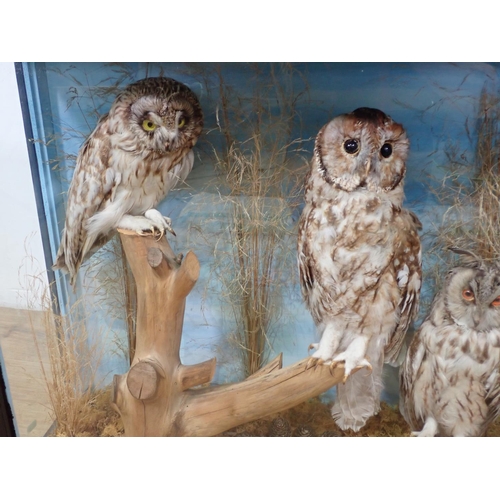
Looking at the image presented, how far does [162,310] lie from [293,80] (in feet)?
2.94

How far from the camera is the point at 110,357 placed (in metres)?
1.78

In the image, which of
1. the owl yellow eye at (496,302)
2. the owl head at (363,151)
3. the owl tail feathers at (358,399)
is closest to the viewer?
the owl head at (363,151)

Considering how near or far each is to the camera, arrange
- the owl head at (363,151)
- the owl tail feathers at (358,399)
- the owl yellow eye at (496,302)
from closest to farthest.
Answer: the owl head at (363,151)
the owl yellow eye at (496,302)
the owl tail feathers at (358,399)

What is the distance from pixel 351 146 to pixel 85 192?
90 centimetres

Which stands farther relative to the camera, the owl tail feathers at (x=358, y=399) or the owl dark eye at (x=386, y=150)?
the owl tail feathers at (x=358, y=399)

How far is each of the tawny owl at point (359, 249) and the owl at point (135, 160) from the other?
456 mm

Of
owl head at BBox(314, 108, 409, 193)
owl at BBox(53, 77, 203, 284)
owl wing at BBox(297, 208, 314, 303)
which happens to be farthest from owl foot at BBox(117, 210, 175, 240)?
owl head at BBox(314, 108, 409, 193)

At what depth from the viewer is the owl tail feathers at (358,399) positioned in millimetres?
1688

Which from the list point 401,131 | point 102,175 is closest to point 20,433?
point 102,175

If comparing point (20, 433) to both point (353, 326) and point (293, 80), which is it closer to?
point (353, 326)

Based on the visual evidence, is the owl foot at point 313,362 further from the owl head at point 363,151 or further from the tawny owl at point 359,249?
the owl head at point 363,151

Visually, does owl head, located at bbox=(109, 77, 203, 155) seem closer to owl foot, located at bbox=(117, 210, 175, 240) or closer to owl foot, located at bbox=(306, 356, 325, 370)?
owl foot, located at bbox=(117, 210, 175, 240)

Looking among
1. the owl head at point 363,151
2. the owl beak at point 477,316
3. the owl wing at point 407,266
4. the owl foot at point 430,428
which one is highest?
the owl head at point 363,151

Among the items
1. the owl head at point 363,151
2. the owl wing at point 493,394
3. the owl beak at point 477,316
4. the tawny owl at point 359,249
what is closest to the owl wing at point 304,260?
the tawny owl at point 359,249
